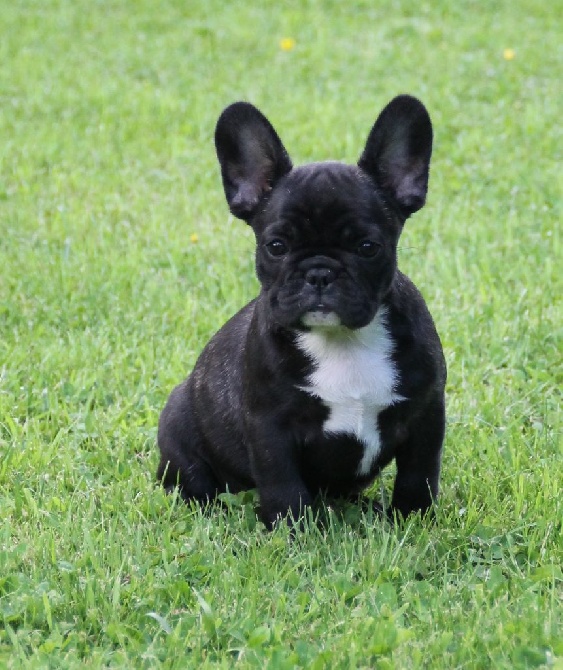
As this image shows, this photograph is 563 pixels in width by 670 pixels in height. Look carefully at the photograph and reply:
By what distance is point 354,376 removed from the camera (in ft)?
14.7

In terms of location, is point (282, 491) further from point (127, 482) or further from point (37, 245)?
point (37, 245)

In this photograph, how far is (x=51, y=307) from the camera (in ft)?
23.1

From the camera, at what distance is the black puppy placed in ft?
14.3

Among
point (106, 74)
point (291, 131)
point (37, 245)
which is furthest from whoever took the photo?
point (106, 74)

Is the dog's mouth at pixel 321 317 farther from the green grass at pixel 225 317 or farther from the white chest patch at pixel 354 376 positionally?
the green grass at pixel 225 317

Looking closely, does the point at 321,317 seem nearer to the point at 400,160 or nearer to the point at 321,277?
the point at 321,277

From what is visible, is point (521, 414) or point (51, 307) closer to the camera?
point (521, 414)

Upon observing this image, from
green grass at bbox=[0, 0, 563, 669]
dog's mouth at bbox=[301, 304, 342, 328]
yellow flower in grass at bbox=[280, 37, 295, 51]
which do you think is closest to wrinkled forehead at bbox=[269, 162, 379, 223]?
dog's mouth at bbox=[301, 304, 342, 328]

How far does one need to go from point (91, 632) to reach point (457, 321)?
3.35 meters

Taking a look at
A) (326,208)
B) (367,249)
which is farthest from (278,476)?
(326,208)

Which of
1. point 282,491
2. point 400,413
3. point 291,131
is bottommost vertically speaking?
point 282,491

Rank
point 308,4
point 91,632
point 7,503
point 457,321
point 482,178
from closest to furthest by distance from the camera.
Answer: point 91,632, point 7,503, point 457,321, point 482,178, point 308,4

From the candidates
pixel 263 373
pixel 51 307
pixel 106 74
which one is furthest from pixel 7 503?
pixel 106 74

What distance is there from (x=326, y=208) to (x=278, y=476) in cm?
101
